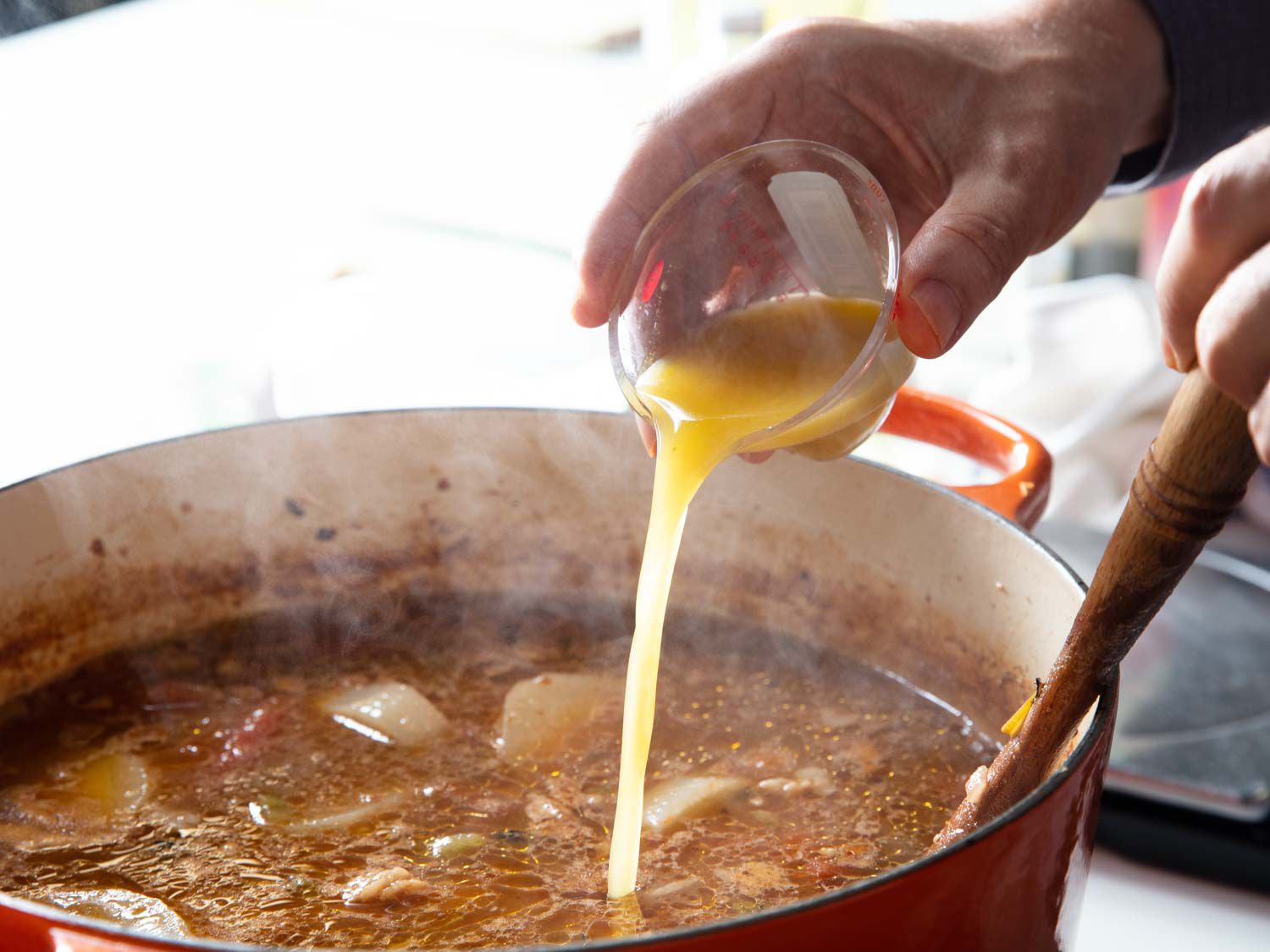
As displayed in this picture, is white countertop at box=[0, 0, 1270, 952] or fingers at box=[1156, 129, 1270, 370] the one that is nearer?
fingers at box=[1156, 129, 1270, 370]

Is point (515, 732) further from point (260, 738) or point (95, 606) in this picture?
point (95, 606)

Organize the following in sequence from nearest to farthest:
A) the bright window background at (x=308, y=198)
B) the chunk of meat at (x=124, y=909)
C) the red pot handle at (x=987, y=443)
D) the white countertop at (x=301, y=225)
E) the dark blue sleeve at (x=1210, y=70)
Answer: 1. the chunk of meat at (x=124, y=909)
2. the red pot handle at (x=987, y=443)
3. the dark blue sleeve at (x=1210, y=70)
4. the white countertop at (x=301, y=225)
5. the bright window background at (x=308, y=198)

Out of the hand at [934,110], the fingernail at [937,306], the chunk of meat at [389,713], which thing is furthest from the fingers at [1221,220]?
the chunk of meat at [389,713]

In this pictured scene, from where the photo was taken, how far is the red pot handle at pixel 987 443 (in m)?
1.26

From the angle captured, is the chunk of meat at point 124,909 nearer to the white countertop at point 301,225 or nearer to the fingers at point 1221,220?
the fingers at point 1221,220

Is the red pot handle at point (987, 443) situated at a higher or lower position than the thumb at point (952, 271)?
lower

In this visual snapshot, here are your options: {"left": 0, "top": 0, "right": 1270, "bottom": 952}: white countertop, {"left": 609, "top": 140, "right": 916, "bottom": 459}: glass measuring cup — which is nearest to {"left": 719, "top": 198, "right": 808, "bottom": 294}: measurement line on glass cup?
{"left": 609, "top": 140, "right": 916, "bottom": 459}: glass measuring cup

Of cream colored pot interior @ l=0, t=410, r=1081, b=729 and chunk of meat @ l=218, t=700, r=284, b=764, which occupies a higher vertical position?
cream colored pot interior @ l=0, t=410, r=1081, b=729

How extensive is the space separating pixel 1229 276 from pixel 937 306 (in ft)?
1.01

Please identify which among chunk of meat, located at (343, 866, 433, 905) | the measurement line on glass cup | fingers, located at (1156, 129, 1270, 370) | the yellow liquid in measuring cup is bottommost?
chunk of meat, located at (343, 866, 433, 905)

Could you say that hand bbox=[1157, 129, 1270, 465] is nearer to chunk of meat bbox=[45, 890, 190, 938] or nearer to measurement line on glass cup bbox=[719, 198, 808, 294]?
measurement line on glass cup bbox=[719, 198, 808, 294]

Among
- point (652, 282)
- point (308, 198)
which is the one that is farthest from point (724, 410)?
point (308, 198)

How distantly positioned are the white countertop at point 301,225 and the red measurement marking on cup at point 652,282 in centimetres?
87

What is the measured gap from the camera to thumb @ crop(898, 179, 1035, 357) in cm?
105
